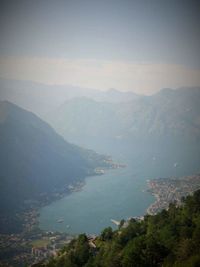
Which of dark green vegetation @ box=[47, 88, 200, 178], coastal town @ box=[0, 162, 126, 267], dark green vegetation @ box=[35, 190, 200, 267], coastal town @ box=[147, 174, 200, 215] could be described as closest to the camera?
dark green vegetation @ box=[35, 190, 200, 267]

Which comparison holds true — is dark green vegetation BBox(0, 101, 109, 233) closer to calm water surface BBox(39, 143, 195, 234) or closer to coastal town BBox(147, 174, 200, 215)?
calm water surface BBox(39, 143, 195, 234)

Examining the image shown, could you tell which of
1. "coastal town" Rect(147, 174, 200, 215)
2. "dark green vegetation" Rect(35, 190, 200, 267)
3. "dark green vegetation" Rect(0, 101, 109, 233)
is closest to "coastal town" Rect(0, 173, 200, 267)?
"coastal town" Rect(147, 174, 200, 215)

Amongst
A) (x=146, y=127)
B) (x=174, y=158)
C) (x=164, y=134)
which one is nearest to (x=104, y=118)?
(x=146, y=127)

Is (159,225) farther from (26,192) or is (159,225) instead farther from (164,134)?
(164,134)

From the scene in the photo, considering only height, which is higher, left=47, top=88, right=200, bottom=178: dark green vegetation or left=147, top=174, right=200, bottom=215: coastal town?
left=47, top=88, right=200, bottom=178: dark green vegetation

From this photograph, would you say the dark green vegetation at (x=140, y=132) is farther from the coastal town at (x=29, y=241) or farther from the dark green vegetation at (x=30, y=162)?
the coastal town at (x=29, y=241)

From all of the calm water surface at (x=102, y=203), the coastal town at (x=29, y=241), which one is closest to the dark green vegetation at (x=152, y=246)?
the coastal town at (x=29, y=241)
